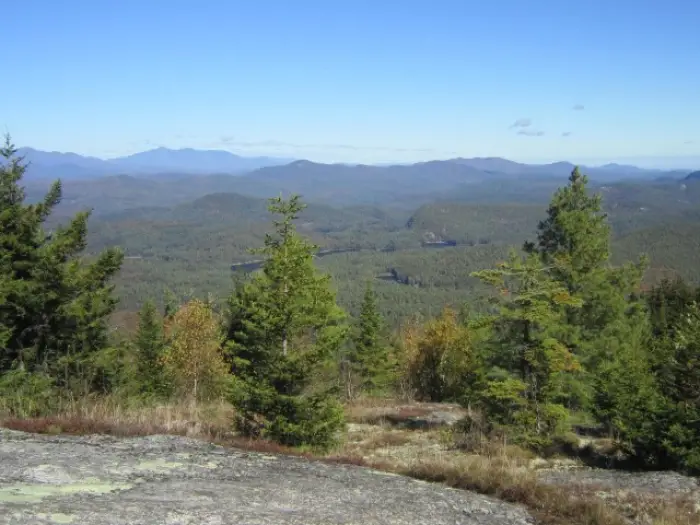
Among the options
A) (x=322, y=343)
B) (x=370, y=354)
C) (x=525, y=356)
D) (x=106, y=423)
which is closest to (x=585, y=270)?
(x=525, y=356)

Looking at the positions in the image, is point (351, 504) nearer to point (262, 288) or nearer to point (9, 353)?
point (262, 288)

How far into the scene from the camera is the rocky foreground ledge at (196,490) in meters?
5.73

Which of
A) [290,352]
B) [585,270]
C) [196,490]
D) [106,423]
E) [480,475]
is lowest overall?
[290,352]

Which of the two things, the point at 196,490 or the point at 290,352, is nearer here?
the point at 196,490

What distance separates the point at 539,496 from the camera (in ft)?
25.5

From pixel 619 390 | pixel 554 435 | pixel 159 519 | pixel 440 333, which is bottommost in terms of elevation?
pixel 440 333

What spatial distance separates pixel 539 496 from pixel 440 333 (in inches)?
1483

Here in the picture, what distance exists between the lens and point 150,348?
36.2 m

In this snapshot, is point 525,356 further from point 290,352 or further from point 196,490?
point 196,490

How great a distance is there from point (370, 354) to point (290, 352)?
32.1m

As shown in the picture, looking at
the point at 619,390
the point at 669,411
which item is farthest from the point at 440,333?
the point at 669,411

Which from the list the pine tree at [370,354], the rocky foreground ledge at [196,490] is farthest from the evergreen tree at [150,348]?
the rocky foreground ledge at [196,490]

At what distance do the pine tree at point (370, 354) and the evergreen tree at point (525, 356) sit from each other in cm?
2751

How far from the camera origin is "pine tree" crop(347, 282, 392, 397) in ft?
153
